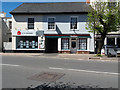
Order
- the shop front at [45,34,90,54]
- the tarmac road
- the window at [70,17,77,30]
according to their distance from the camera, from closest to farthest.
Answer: the tarmac road < the shop front at [45,34,90,54] < the window at [70,17,77,30]

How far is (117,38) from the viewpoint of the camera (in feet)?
55.9

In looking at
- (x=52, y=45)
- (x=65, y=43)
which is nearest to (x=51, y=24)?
(x=65, y=43)

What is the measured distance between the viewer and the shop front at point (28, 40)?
54.8ft

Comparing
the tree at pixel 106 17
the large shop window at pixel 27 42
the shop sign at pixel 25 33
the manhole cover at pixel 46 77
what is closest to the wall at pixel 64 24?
the shop sign at pixel 25 33

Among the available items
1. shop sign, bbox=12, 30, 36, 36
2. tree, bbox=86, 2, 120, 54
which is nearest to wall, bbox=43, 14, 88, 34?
shop sign, bbox=12, 30, 36, 36

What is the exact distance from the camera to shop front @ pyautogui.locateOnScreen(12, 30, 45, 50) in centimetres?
1670

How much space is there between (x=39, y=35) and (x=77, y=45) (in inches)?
250

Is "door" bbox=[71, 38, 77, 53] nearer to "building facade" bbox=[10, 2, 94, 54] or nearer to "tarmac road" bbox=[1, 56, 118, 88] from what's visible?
"building facade" bbox=[10, 2, 94, 54]

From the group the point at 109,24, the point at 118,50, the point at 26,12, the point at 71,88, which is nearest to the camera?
the point at 71,88

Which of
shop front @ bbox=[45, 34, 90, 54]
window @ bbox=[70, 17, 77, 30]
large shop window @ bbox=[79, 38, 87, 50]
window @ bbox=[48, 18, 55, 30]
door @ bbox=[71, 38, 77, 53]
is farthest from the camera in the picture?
window @ bbox=[48, 18, 55, 30]

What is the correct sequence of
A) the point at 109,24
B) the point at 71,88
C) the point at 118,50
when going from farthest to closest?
the point at 118,50 → the point at 109,24 → the point at 71,88

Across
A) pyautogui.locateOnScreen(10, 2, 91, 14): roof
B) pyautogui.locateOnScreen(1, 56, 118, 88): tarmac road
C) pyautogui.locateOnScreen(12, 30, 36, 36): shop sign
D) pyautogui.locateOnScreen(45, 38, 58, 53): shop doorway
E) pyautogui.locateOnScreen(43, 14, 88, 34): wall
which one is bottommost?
pyautogui.locateOnScreen(1, 56, 118, 88): tarmac road

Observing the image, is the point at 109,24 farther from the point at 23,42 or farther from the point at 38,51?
the point at 23,42

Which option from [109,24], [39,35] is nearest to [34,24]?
[39,35]
